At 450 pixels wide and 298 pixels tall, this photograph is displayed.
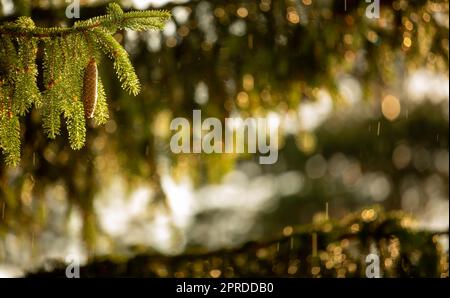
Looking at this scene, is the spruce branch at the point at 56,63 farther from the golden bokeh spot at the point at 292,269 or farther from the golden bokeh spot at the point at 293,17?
the golden bokeh spot at the point at 293,17

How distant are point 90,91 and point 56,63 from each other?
0.13 metres

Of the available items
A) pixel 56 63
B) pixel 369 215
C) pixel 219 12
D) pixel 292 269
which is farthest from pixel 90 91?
pixel 369 215

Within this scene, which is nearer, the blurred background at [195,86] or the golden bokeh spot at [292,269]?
the golden bokeh spot at [292,269]

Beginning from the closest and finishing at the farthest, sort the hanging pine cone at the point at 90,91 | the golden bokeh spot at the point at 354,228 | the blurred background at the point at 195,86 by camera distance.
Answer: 1. the hanging pine cone at the point at 90,91
2. the golden bokeh spot at the point at 354,228
3. the blurred background at the point at 195,86

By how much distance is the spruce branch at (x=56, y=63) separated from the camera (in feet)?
6.04

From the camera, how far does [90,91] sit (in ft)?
5.98

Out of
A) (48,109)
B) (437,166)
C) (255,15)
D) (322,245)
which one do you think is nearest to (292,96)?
(255,15)

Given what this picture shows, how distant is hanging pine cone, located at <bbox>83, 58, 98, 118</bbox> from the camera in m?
1.82

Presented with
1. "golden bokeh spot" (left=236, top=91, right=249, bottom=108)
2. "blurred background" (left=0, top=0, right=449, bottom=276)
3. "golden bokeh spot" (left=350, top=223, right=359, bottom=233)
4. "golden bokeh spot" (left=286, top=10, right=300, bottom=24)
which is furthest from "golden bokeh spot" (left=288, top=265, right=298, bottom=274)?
"golden bokeh spot" (left=286, top=10, right=300, bottom=24)

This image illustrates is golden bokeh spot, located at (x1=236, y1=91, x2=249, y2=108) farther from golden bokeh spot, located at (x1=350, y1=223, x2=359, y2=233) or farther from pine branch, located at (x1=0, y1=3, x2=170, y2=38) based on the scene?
pine branch, located at (x1=0, y1=3, x2=170, y2=38)

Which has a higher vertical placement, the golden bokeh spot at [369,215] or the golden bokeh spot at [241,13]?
the golden bokeh spot at [241,13]

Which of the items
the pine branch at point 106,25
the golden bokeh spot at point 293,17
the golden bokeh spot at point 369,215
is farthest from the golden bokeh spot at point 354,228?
the pine branch at point 106,25
